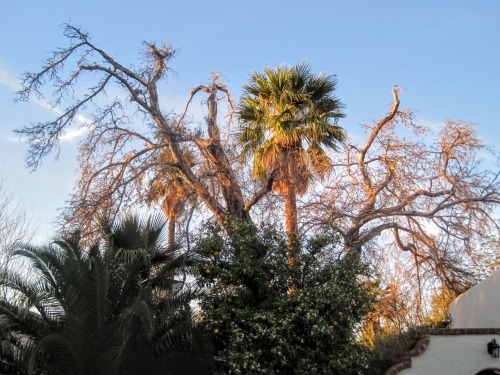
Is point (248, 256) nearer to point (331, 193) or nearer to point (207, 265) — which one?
point (207, 265)

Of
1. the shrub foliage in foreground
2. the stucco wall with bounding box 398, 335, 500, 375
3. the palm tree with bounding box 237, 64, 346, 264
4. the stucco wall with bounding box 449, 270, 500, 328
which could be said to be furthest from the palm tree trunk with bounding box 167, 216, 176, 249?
the stucco wall with bounding box 449, 270, 500, 328

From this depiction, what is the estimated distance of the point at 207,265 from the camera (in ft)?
39.1

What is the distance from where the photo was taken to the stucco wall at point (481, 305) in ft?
47.6

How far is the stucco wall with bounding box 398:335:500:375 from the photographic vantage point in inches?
491

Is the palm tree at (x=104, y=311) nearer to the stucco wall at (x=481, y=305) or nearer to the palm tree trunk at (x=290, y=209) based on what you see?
the palm tree trunk at (x=290, y=209)

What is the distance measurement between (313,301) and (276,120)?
6.18m

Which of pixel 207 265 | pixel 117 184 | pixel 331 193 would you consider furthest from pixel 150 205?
pixel 331 193

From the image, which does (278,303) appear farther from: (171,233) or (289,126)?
(289,126)

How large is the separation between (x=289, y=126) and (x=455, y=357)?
7281mm

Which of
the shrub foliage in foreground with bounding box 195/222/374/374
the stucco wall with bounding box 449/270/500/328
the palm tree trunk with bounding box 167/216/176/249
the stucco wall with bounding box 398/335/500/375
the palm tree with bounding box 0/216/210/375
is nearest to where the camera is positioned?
the palm tree with bounding box 0/216/210/375

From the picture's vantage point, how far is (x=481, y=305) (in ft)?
48.9

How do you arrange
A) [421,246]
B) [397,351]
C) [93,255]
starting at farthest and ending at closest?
[421,246], [397,351], [93,255]

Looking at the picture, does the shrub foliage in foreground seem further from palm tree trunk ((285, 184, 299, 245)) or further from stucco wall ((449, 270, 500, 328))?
stucco wall ((449, 270, 500, 328))

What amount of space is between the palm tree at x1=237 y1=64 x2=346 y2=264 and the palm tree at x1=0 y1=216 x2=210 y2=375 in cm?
516
